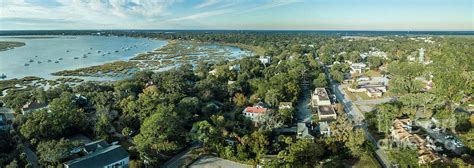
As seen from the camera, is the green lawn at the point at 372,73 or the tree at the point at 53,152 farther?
the green lawn at the point at 372,73

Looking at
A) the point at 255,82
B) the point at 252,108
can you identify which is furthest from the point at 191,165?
the point at 255,82

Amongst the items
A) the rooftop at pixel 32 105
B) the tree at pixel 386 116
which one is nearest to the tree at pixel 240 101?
the tree at pixel 386 116

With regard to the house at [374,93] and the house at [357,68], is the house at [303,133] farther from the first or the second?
the house at [357,68]

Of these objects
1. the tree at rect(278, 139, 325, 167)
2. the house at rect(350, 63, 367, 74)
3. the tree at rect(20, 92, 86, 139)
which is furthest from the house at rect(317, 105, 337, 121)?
the house at rect(350, 63, 367, 74)

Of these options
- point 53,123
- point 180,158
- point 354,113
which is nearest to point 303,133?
point 180,158

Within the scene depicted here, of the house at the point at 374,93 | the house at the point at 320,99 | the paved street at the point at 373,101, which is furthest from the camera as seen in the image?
the house at the point at 374,93
